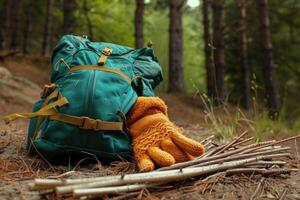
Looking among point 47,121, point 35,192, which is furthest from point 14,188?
point 47,121

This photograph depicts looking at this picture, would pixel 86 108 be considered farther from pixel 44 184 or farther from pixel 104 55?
pixel 44 184

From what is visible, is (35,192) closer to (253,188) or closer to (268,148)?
(253,188)

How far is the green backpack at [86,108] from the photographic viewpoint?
279cm

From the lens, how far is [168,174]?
231 centimetres

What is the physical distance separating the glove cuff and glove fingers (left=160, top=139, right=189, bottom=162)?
0.29 m

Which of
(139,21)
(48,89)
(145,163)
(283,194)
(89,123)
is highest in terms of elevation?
(139,21)

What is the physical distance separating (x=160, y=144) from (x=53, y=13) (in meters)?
15.2

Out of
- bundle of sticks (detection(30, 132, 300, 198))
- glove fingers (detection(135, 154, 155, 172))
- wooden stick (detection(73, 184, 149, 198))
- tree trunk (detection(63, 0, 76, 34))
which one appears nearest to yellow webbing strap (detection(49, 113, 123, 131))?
glove fingers (detection(135, 154, 155, 172))

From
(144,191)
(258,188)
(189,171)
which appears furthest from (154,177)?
(258,188)

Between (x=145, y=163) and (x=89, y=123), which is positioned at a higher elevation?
(x=89, y=123)

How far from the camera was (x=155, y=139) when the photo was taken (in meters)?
2.73

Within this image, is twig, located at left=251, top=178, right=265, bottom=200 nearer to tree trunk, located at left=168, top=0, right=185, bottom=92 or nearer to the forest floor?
the forest floor

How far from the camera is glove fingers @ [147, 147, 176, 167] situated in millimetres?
2533

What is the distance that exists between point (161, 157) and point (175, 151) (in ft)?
0.54
